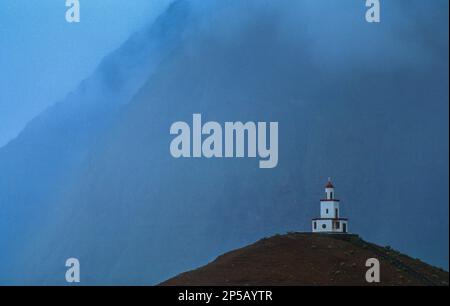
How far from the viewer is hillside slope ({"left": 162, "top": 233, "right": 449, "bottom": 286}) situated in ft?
21.2

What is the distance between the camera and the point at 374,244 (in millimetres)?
6516

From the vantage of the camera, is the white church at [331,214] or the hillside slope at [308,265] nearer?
the hillside slope at [308,265]

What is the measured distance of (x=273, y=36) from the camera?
6578 millimetres

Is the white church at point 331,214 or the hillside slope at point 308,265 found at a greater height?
the white church at point 331,214

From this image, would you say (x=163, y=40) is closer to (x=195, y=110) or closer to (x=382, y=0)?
(x=195, y=110)

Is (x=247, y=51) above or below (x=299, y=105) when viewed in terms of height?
above

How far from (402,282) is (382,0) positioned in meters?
2.46

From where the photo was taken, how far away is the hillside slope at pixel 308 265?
21.2ft

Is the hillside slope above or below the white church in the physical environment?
below

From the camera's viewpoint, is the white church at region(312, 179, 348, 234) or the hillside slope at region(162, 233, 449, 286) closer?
the hillside slope at region(162, 233, 449, 286)

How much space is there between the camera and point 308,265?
21.4ft

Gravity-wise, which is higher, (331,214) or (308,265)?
(331,214)
